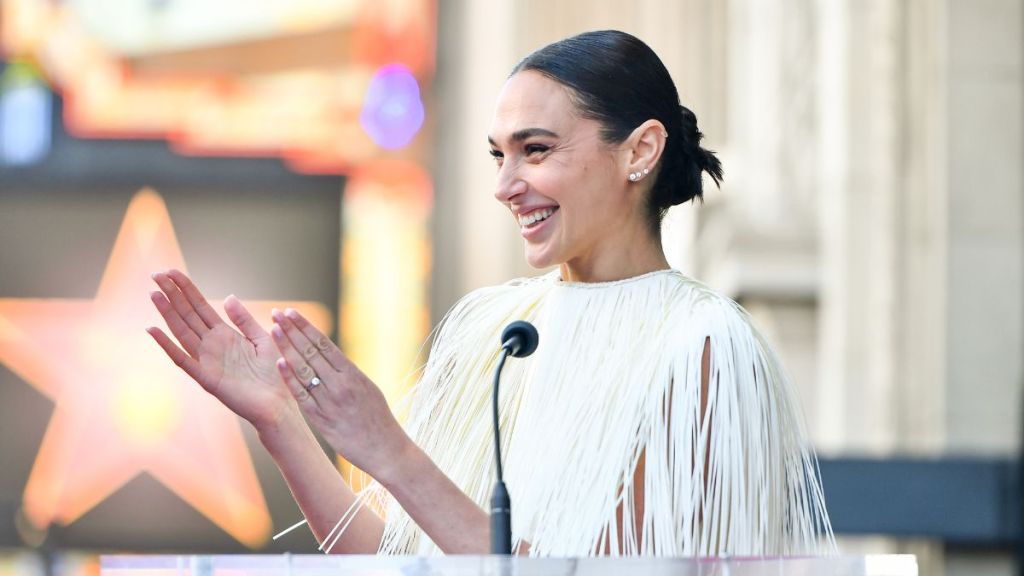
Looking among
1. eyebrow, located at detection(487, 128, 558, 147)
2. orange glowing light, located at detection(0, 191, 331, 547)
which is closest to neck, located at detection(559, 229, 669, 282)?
eyebrow, located at detection(487, 128, 558, 147)

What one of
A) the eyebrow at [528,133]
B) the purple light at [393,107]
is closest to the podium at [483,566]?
the eyebrow at [528,133]

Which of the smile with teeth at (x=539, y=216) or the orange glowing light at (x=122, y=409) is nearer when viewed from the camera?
the smile with teeth at (x=539, y=216)

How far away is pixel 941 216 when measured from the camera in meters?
9.50

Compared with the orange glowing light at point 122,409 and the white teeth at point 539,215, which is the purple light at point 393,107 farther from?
the white teeth at point 539,215

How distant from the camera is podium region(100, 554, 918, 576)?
3.09 meters

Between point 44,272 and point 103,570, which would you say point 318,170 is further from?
point 103,570

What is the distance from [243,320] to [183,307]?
0.13m

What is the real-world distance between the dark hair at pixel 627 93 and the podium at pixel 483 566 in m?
1.22

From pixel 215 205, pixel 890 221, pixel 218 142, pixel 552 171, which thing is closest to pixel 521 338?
pixel 552 171

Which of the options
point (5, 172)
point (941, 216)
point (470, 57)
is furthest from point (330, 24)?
point (941, 216)

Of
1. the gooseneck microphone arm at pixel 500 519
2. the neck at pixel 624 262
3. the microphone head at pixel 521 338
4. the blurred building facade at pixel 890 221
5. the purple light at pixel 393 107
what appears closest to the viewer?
the gooseneck microphone arm at pixel 500 519

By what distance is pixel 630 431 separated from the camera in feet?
13.2

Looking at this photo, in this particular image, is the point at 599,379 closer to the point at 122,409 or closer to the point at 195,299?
the point at 195,299

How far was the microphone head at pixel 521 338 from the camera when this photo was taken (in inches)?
146
